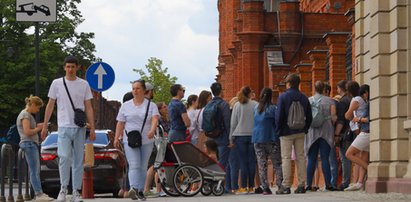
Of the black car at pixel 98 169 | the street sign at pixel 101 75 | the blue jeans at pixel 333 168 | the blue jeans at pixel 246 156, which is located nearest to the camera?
the blue jeans at pixel 333 168

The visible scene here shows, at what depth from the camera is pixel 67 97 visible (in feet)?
52.5

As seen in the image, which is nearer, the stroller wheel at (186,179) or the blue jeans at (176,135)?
the stroller wheel at (186,179)

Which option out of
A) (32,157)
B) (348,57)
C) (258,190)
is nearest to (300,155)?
(258,190)

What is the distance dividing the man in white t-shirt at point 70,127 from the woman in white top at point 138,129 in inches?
52.8

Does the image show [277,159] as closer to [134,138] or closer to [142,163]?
[142,163]

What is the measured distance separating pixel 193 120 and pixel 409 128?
18.5 ft

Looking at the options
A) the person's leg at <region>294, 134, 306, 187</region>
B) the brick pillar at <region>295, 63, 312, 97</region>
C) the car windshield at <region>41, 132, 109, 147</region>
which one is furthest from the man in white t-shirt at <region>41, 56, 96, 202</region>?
the brick pillar at <region>295, 63, 312, 97</region>

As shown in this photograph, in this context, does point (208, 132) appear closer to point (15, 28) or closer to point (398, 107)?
point (398, 107)

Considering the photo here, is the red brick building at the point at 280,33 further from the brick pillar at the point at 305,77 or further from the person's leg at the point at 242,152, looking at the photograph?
the person's leg at the point at 242,152

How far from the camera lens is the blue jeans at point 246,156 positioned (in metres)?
20.7

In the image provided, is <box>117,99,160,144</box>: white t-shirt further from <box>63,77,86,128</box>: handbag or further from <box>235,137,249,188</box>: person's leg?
<box>235,137,249,188</box>: person's leg

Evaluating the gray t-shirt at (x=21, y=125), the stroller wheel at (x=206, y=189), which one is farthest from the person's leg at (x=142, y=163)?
the stroller wheel at (x=206, y=189)

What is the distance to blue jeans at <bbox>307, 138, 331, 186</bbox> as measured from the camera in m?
20.1

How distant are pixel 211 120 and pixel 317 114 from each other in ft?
6.09
